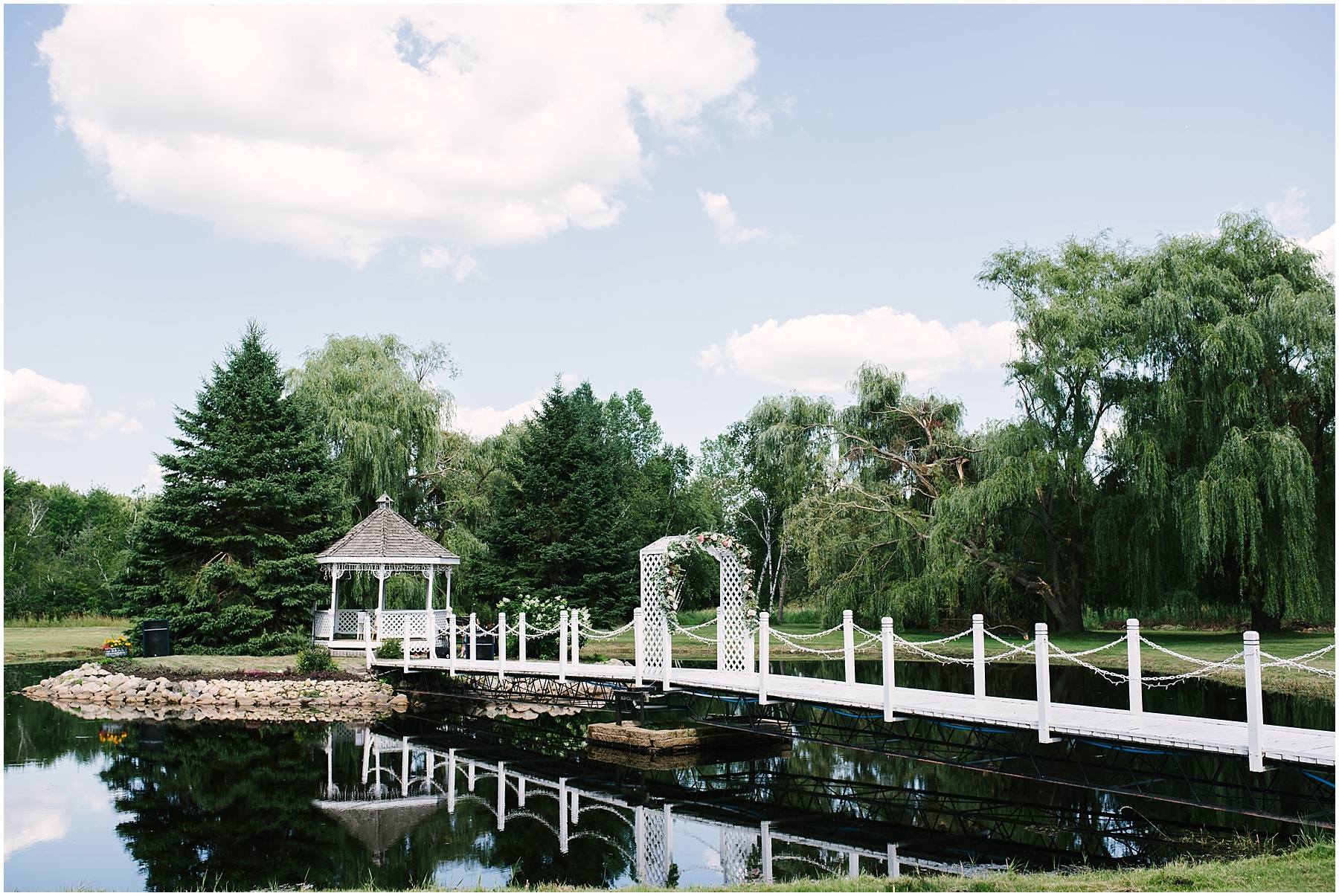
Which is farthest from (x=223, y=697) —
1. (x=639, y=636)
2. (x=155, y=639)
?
(x=639, y=636)

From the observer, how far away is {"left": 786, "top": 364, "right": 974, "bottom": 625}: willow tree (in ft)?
94.1

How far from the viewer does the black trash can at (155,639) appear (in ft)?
76.1

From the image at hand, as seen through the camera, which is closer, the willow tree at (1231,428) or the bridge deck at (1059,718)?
the bridge deck at (1059,718)

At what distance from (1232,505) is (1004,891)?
17.3 m

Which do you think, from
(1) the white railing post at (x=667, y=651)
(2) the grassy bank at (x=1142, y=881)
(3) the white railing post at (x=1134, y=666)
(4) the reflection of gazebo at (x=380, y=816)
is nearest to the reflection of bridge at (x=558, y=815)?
(4) the reflection of gazebo at (x=380, y=816)

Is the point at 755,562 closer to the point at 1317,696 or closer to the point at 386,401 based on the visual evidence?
the point at 386,401

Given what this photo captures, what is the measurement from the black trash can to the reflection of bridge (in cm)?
970

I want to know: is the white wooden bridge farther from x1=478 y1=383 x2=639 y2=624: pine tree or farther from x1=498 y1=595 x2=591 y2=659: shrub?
x1=478 y1=383 x2=639 y2=624: pine tree

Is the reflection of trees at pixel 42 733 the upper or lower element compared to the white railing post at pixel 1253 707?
lower

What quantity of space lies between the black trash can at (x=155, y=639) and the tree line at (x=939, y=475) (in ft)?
2.83

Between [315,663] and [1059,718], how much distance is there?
1675 centimetres

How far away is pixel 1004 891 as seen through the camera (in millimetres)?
7078

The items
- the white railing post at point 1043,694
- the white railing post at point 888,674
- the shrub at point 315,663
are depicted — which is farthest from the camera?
the shrub at point 315,663

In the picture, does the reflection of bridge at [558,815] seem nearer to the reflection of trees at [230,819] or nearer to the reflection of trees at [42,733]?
the reflection of trees at [230,819]
